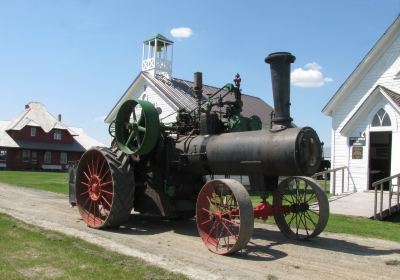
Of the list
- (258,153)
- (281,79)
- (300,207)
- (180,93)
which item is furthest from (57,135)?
(281,79)

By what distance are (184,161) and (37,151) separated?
43.9 m

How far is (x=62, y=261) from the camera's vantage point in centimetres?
610

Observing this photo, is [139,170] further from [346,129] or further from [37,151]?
[37,151]

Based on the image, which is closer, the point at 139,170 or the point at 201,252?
the point at 201,252

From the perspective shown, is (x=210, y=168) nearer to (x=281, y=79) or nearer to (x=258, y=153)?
(x=258, y=153)

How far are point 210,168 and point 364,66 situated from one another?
11958 millimetres

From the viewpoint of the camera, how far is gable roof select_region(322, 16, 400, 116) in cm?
1745

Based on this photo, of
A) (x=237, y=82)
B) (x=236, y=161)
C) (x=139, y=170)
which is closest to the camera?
(x=236, y=161)

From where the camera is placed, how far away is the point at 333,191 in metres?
17.4

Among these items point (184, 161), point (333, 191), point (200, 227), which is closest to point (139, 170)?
point (184, 161)

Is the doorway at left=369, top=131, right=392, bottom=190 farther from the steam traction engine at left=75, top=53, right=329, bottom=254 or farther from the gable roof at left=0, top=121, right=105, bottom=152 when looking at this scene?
the gable roof at left=0, top=121, right=105, bottom=152

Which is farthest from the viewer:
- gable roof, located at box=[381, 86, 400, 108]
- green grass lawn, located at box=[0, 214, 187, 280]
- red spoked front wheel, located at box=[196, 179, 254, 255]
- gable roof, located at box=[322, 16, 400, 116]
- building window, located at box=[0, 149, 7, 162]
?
building window, located at box=[0, 149, 7, 162]

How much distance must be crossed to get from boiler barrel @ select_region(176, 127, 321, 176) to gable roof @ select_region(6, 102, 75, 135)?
4388 centimetres

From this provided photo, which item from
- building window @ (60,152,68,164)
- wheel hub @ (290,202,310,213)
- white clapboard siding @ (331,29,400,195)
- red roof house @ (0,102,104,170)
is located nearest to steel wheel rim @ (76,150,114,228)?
wheel hub @ (290,202,310,213)
